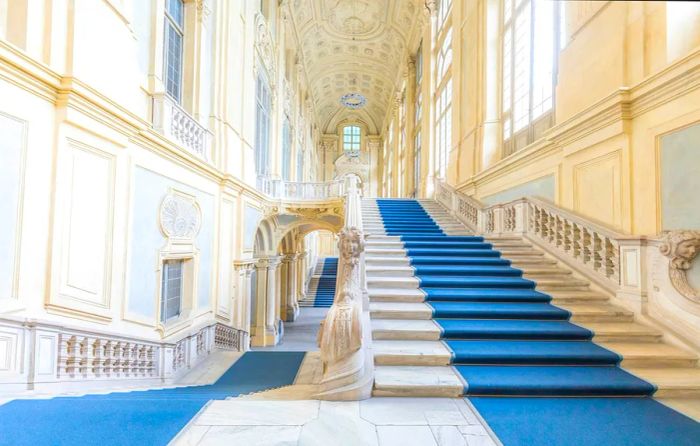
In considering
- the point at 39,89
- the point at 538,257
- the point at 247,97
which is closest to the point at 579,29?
the point at 538,257

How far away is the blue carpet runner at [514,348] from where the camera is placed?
278 cm

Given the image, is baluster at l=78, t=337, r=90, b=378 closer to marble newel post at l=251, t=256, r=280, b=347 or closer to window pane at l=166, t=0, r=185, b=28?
window pane at l=166, t=0, r=185, b=28

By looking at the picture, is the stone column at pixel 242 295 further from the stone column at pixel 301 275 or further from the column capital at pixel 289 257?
the stone column at pixel 301 275

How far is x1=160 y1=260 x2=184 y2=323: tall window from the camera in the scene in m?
6.26

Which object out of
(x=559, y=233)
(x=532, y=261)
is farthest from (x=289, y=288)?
(x=559, y=233)

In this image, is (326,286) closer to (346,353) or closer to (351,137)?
(351,137)

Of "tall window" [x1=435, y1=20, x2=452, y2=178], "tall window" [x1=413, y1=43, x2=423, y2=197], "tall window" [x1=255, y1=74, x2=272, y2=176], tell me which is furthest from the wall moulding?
"tall window" [x1=413, y1=43, x2=423, y2=197]

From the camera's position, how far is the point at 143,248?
5.37 m

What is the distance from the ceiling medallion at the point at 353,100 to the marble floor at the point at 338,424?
28711mm

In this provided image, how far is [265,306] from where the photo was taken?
1282 cm

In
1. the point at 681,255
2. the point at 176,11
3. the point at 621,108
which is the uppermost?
the point at 176,11

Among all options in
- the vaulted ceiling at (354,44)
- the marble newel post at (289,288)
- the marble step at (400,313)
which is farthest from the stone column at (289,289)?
the marble step at (400,313)

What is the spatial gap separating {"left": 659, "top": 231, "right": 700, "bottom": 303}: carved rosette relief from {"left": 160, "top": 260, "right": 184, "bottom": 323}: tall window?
22.7ft

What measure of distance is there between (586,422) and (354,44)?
22774 mm
